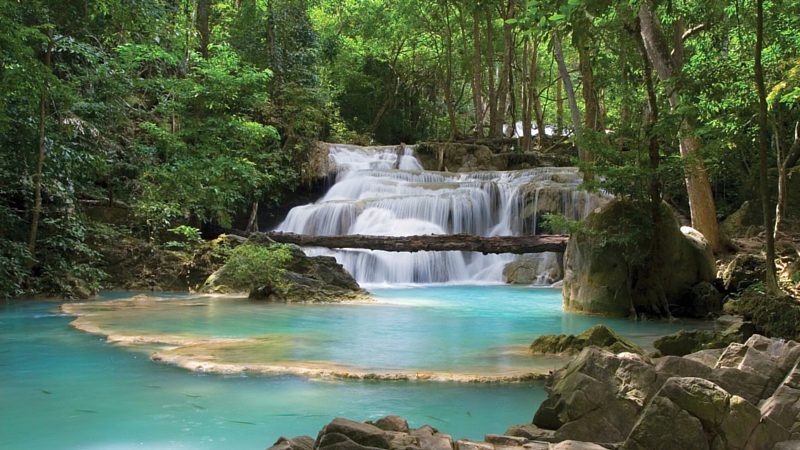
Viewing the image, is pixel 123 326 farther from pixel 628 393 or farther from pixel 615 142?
pixel 615 142

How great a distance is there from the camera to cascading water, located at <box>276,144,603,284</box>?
17.6 metres

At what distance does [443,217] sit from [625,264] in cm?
907

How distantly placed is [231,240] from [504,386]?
1068cm

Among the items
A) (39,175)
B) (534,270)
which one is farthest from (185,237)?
(534,270)

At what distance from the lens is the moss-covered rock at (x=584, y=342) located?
5.98 meters

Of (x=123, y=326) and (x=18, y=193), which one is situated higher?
(x=18, y=193)

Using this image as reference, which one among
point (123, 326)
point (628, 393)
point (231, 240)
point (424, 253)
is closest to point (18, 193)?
point (231, 240)

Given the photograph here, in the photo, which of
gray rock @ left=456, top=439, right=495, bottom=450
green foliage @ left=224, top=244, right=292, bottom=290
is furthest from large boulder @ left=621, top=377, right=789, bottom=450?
green foliage @ left=224, top=244, right=292, bottom=290

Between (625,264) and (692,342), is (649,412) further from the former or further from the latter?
(625,264)

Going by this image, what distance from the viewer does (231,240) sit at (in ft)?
48.9

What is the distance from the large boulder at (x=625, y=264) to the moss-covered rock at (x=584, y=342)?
149 inches

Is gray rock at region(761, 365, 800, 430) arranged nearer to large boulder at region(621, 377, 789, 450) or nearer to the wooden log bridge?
large boulder at region(621, 377, 789, 450)

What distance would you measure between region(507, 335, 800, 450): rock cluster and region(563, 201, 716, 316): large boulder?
6259mm

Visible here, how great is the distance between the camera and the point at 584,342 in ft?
21.1
